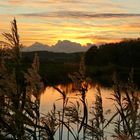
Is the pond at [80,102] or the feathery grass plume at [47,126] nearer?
the feathery grass plume at [47,126]

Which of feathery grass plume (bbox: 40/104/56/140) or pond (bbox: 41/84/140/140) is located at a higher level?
feathery grass plume (bbox: 40/104/56/140)

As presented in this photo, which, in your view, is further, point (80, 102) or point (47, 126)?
point (80, 102)

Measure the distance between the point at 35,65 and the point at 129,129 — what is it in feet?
5.05

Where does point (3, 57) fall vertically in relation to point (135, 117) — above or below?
above

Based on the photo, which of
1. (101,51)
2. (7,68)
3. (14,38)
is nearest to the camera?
(14,38)

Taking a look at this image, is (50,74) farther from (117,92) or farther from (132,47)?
(117,92)

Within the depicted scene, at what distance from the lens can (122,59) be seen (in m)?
86.1

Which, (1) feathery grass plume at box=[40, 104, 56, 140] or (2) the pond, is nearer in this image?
(1) feathery grass plume at box=[40, 104, 56, 140]

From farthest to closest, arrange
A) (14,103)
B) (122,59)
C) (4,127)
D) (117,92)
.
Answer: (122,59), (117,92), (14,103), (4,127)

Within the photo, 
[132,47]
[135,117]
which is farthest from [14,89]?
[132,47]

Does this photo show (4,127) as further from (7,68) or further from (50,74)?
(50,74)

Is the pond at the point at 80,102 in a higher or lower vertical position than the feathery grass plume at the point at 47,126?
lower

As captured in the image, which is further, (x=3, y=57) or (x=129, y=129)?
(x=129, y=129)

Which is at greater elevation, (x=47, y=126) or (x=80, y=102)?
(x=47, y=126)
